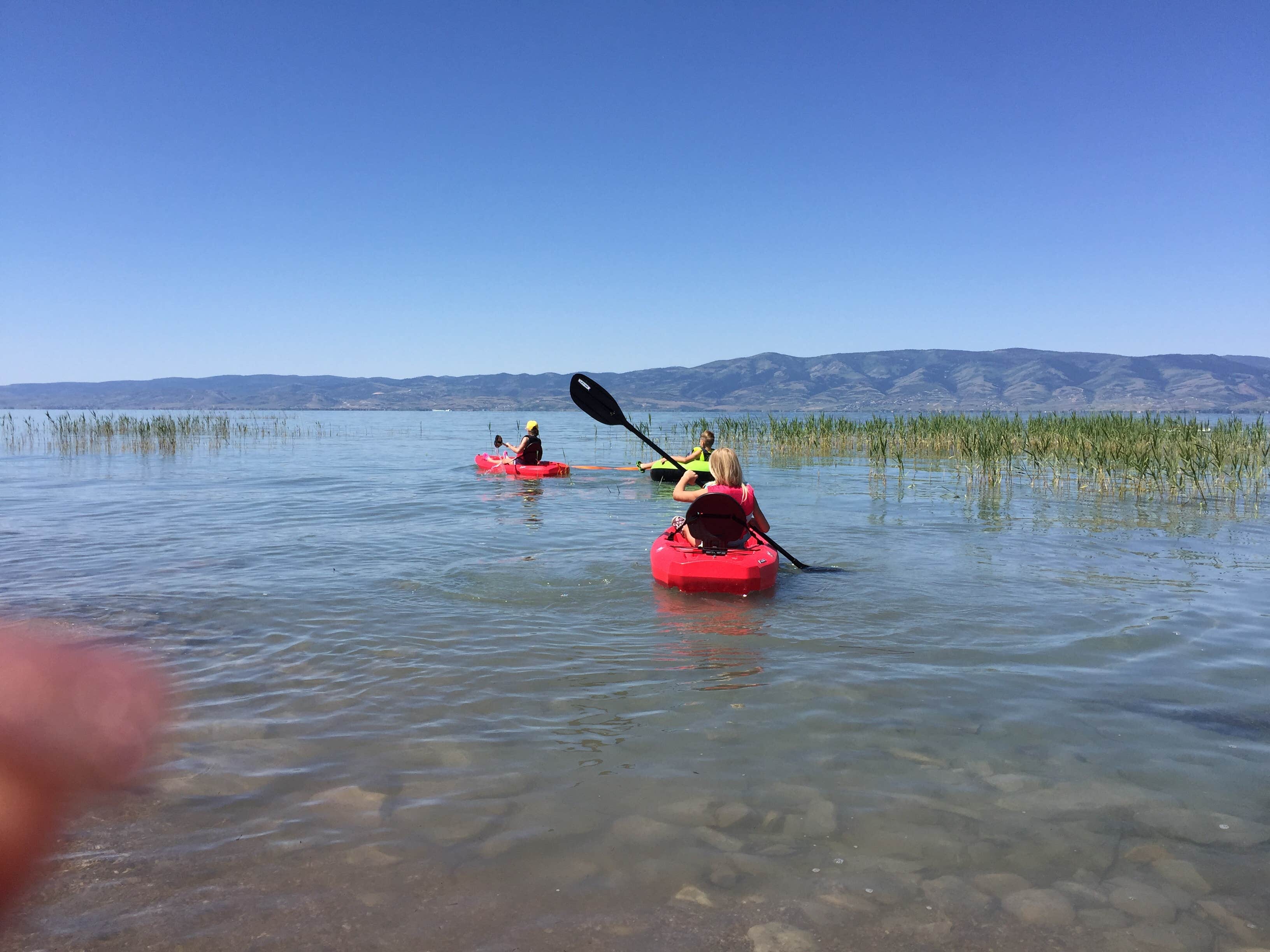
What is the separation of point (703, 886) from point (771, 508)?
12.2 meters

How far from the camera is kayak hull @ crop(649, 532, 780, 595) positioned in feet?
25.7

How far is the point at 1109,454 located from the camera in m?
17.6

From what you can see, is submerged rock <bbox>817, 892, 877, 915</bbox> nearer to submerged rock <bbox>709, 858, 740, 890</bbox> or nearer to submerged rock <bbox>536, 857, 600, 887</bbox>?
submerged rock <bbox>709, 858, 740, 890</bbox>

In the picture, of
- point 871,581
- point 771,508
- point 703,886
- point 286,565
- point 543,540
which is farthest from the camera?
point 771,508

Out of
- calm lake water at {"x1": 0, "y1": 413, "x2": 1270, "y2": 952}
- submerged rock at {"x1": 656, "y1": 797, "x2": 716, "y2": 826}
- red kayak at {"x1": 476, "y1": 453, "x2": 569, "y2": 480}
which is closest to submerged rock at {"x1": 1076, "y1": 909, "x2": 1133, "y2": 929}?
calm lake water at {"x1": 0, "y1": 413, "x2": 1270, "y2": 952}

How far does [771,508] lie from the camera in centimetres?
1506

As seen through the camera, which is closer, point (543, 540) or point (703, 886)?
point (703, 886)

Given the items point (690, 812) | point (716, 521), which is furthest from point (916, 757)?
point (716, 521)

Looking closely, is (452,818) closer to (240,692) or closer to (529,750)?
(529,750)

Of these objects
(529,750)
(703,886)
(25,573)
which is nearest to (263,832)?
(529,750)

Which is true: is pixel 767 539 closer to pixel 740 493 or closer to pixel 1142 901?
pixel 740 493

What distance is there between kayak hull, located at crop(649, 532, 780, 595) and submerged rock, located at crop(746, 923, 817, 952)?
503cm

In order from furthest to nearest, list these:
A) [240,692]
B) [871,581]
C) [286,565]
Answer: [286,565], [871,581], [240,692]

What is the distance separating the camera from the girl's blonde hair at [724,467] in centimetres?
804
